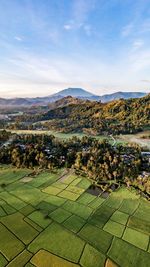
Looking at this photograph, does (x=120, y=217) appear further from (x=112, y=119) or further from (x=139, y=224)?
(x=112, y=119)

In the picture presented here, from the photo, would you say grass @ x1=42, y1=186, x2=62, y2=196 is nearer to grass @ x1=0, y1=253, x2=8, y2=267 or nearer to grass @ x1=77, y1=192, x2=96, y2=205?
grass @ x1=77, y1=192, x2=96, y2=205

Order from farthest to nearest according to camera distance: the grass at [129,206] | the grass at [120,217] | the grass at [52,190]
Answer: the grass at [52,190] < the grass at [129,206] < the grass at [120,217]

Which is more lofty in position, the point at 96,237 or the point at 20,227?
the point at 20,227

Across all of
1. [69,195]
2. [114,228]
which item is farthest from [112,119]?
[114,228]

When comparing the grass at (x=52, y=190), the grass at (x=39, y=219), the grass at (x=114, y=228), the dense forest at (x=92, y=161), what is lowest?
the grass at (x=114, y=228)

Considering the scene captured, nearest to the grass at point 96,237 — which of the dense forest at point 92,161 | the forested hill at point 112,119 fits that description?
the dense forest at point 92,161

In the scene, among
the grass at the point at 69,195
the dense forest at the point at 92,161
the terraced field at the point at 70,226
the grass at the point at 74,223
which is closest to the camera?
the terraced field at the point at 70,226

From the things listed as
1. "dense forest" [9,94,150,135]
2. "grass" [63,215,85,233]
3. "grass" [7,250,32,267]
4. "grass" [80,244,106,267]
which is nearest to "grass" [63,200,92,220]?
"grass" [63,215,85,233]

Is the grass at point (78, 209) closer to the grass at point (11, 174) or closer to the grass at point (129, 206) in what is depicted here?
the grass at point (129, 206)

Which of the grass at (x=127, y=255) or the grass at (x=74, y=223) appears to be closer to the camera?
the grass at (x=127, y=255)

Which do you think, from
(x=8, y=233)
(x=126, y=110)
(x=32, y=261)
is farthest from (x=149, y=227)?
(x=126, y=110)
